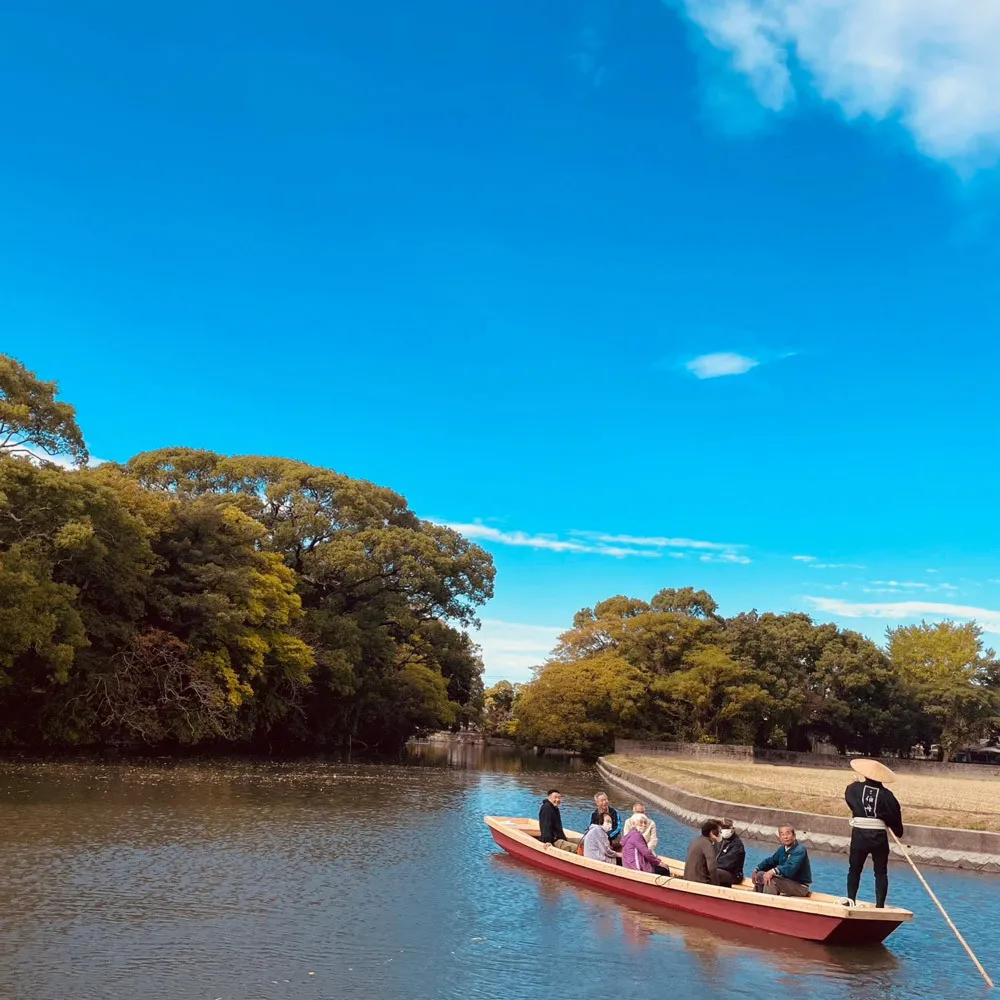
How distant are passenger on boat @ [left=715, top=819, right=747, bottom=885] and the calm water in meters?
1.00

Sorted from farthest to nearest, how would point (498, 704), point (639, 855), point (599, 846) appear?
point (498, 704)
point (599, 846)
point (639, 855)

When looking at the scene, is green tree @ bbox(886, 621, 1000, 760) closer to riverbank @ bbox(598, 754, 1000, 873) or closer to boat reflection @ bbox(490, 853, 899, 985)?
riverbank @ bbox(598, 754, 1000, 873)

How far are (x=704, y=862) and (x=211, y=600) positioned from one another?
1157 inches

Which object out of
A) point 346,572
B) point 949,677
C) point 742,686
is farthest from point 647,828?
point 949,677

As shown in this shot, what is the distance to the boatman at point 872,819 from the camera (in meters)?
11.7

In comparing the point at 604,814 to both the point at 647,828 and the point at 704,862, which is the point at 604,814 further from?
the point at 704,862

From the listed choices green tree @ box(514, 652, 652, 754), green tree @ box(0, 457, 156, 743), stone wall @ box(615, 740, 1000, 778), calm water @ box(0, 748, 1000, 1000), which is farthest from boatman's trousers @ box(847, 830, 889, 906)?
green tree @ box(514, 652, 652, 754)

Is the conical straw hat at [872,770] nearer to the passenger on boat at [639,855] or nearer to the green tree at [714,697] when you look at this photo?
the passenger on boat at [639,855]

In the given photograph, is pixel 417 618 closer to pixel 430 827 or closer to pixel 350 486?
pixel 350 486

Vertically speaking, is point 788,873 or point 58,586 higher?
point 58,586

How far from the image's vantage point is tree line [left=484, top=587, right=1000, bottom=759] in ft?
200

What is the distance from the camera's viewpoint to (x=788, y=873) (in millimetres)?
11992

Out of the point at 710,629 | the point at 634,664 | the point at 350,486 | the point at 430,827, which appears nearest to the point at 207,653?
the point at 350,486

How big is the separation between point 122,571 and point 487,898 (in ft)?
85.4
